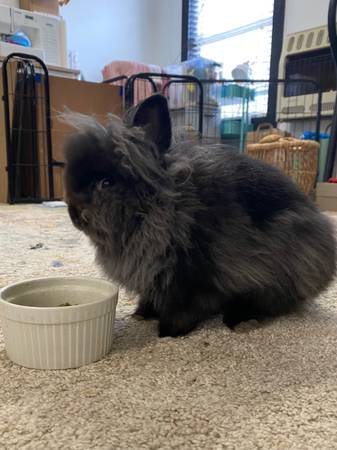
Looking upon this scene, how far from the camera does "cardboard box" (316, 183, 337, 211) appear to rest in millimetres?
2916

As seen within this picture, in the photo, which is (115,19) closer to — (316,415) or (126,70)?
(126,70)

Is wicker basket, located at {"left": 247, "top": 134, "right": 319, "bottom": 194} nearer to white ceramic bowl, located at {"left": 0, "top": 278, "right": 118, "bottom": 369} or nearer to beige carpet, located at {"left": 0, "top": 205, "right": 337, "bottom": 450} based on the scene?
beige carpet, located at {"left": 0, "top": 205, "right": 337, "bottom": 450}

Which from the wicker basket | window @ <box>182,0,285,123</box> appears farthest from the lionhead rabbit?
window @ <box>182,0,285,123</box>

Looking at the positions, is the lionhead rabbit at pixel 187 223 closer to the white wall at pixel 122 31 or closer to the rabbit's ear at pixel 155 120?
the rabbit's ear at pixel 155 120

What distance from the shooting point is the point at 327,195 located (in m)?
2.96

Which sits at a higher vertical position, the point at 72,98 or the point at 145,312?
the point at 72,98

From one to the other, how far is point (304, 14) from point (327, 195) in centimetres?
178

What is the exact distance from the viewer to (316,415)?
560 millimetres

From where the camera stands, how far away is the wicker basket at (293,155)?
295cm

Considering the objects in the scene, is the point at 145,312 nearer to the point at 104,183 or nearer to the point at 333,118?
the point at 104,183

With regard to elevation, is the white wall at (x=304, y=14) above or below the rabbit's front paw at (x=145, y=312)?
above

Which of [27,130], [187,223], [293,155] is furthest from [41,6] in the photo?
[187,223]

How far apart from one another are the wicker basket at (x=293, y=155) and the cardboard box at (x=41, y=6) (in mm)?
2004

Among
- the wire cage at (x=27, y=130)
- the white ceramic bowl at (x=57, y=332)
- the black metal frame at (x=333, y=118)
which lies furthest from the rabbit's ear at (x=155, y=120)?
the wire cage at (x=27, y=130)
